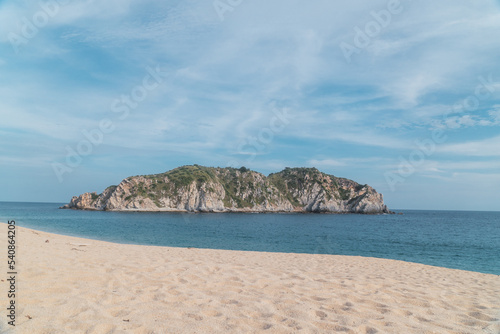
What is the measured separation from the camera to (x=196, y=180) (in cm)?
13650

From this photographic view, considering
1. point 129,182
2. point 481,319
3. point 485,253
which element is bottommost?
point 485,253

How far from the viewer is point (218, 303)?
537 cm

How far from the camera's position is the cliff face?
405 feet

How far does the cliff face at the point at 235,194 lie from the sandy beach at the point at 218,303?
391 feet

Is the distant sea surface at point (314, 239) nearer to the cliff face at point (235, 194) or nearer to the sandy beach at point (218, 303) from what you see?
the sandy beach at point (218, 303)

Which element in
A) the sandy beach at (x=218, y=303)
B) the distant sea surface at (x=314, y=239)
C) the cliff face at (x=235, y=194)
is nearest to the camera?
the sandy beach at (x=218, y=303)

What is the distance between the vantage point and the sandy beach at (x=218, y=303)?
4.29 m

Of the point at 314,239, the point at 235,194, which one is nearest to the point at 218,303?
the point at 314,239

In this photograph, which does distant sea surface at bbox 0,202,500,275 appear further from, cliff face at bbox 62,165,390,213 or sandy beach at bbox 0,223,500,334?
cliff face at bbox 62,165,390,213

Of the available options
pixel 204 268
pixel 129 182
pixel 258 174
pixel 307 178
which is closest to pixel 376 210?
pixel 307 178

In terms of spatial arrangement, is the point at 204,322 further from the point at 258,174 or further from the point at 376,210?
the point at 376,210

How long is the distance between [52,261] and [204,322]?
20.1ft

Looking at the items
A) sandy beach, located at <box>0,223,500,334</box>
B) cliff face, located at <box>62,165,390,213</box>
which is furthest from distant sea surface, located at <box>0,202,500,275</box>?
A: cliff face, located at <box>62,165,390,213</box>

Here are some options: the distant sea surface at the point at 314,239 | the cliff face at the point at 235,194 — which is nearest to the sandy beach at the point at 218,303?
the distant sea surface at the point at 314,239
